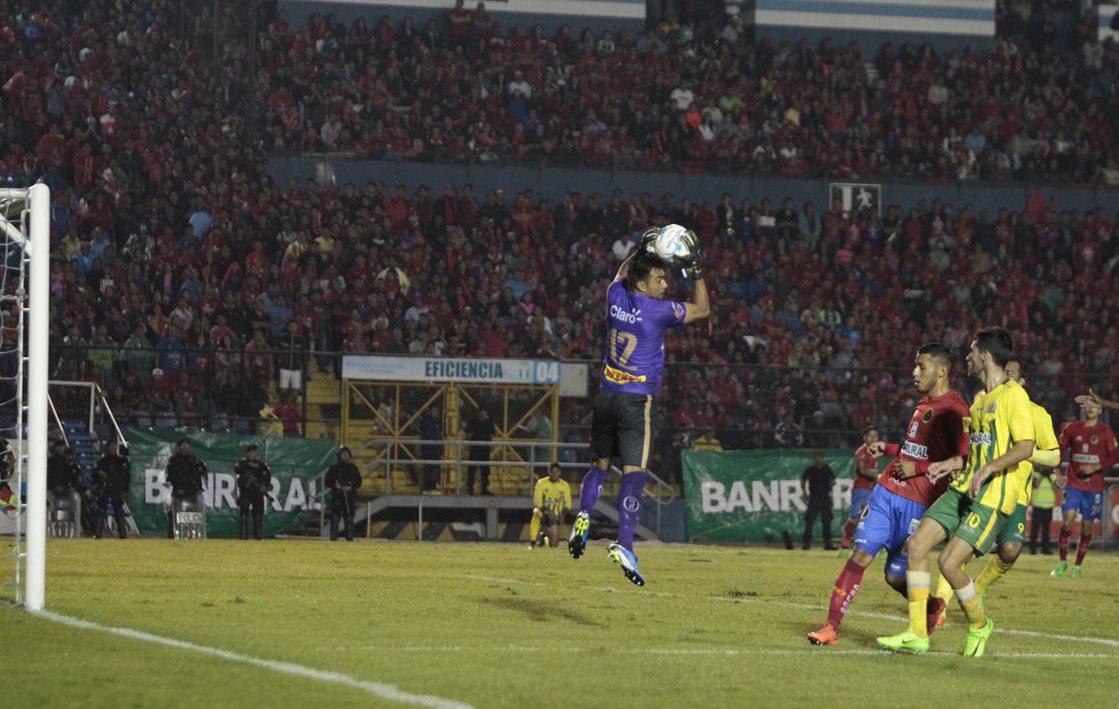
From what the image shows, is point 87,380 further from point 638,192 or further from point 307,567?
point 638,192

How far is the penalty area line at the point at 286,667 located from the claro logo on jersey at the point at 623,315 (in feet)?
14.4

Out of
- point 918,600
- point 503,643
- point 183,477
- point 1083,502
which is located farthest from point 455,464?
point 918,600

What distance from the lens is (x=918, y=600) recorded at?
482 inches

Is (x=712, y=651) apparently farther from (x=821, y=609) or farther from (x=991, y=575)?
(x=821, y=609)

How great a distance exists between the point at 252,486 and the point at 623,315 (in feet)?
63.9

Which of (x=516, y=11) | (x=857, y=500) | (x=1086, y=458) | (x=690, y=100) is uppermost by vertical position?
(x=516, y=11)

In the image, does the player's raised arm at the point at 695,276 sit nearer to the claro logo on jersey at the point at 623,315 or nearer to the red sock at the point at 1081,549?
the claro logo on jersey at the point at 623,315

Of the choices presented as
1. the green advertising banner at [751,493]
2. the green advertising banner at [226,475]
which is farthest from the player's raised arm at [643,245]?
the green advertising banner at [751,493]

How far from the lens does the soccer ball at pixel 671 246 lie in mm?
13508

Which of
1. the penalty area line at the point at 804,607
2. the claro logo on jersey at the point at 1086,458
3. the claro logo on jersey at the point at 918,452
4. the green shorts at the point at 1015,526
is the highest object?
the claro logo on jersey at the point at 918,452

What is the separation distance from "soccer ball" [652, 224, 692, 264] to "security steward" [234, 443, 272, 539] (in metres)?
20.0

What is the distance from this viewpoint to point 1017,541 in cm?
1316

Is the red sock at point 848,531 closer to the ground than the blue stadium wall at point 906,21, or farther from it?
closer to the ground

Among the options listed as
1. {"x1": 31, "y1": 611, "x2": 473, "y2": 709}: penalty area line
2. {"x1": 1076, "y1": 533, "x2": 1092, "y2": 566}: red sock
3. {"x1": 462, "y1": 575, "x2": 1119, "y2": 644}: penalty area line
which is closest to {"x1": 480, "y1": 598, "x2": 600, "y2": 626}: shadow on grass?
{"x1": 462, "y1": 575, "x2": 1119, "y2": 644}: penalty area line
